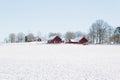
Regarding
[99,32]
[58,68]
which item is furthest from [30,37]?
[58,68]

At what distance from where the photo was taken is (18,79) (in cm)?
1158

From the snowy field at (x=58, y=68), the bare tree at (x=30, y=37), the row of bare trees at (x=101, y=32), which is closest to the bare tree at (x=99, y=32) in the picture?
the row of bare trees at (x=101, y=32)

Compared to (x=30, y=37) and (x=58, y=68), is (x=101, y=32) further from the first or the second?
(x=58, y=68)

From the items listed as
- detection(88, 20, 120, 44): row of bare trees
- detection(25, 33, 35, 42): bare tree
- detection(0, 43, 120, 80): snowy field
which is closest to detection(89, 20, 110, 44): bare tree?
detection(88, 20, 120, 44): row of bare trees

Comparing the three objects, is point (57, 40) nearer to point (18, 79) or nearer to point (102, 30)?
point (102, 30)

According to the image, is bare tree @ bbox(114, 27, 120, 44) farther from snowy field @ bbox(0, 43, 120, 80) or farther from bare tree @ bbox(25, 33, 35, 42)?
snowy field @ bbox(0, 43, 120, 80)

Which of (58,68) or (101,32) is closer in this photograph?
(58,68)

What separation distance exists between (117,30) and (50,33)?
2105 inches

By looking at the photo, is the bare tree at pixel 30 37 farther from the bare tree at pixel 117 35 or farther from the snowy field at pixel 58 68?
the snowy field at pixel 58 68

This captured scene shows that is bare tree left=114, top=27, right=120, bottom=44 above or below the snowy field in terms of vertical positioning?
above

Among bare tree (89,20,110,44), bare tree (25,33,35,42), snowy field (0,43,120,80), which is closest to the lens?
snowy field (0,43,120,80)

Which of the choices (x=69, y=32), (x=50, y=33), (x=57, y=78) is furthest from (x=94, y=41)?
(x=57, y=78)

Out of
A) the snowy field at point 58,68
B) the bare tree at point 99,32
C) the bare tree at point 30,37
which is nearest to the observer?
the snowy field at point 58,68

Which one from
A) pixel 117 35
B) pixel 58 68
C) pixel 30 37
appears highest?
pixel 30 37
